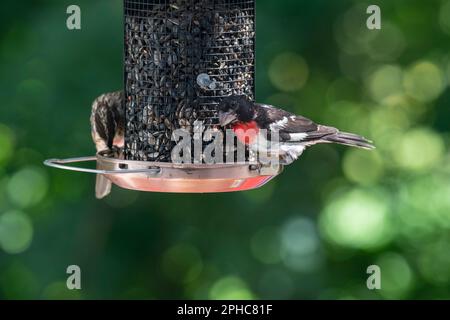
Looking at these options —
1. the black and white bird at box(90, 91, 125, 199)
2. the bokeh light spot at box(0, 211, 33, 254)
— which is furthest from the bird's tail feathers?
the bokeh light spot at box(0, 211, 33, 254)

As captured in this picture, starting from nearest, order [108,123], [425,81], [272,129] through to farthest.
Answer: [272,129] → [108,123] → [425,81]

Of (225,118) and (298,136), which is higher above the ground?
(225,118)

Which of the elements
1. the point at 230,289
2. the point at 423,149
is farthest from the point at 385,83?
the point at 230,289

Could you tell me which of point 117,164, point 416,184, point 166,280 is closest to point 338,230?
point 416,184

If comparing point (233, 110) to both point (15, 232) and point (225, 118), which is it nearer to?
point (225, 118)

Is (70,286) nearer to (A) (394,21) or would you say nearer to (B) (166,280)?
(B) (166,280)

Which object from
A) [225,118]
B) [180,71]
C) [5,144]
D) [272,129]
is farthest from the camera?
[5,144]

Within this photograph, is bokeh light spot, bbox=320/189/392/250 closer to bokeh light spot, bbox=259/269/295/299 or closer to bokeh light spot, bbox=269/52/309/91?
bokeh light spot, bbox=259/269/295/299

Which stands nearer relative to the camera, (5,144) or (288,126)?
(288,126)
